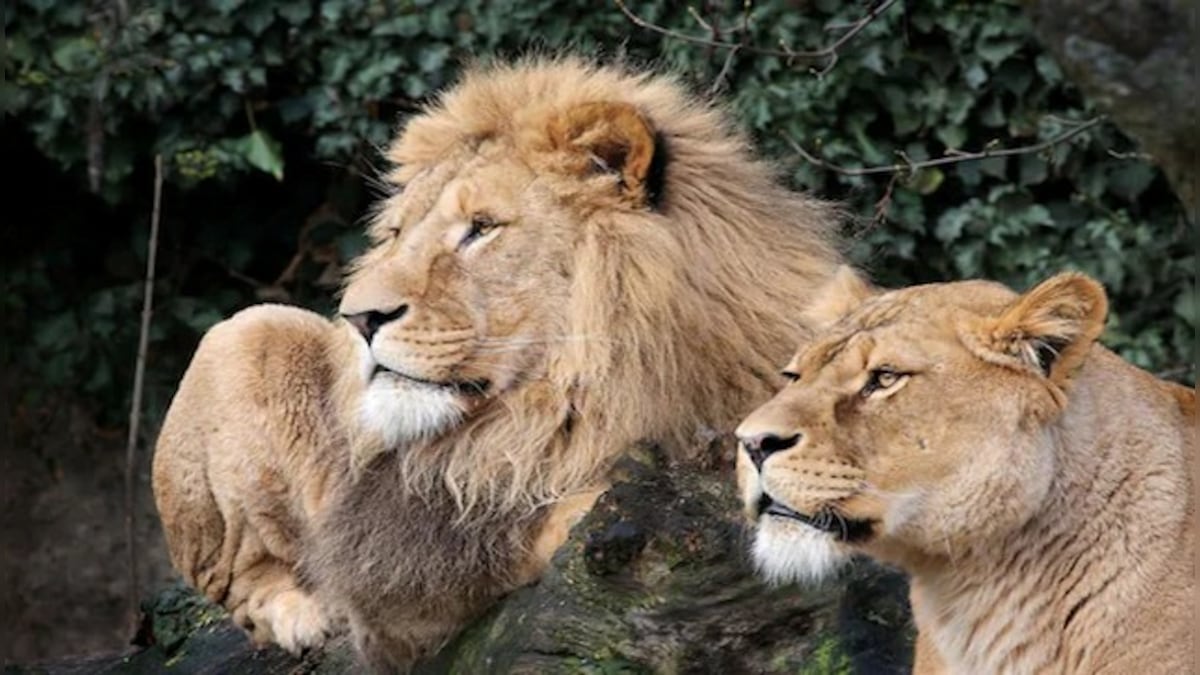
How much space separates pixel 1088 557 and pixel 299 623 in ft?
7.26

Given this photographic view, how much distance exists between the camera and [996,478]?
3.82 metres

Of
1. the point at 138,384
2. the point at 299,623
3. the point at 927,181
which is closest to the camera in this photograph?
the point at 299,623

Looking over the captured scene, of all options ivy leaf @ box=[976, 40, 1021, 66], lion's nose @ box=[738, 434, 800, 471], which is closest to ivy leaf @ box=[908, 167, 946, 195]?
ivy leaf @ box=[976, 40, 1021, 66]

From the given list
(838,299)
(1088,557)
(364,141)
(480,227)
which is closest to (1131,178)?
(364,141)

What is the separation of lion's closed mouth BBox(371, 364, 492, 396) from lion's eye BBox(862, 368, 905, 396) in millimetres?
1321

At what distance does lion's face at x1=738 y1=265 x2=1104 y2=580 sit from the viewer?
150 inches

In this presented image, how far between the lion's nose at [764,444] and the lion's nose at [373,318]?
126 centimetres

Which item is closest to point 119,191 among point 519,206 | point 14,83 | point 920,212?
point 14,83

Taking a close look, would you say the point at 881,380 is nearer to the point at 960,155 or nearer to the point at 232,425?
the point at 232,425

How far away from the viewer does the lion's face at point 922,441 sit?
12.5ft

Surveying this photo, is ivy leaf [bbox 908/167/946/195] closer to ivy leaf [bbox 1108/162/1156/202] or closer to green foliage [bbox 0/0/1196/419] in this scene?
green foliage [bbox 0/0/1196/419]

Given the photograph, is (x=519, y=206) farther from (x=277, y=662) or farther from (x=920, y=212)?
(x=920, y=212)

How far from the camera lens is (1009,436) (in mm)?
3830

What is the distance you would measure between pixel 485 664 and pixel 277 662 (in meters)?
1.02
